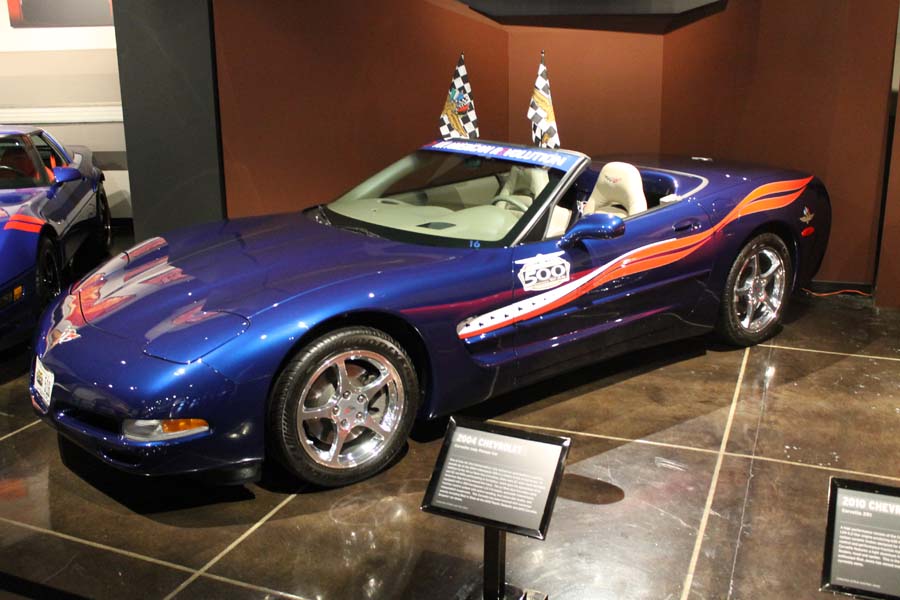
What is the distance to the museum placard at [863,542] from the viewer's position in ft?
6.92

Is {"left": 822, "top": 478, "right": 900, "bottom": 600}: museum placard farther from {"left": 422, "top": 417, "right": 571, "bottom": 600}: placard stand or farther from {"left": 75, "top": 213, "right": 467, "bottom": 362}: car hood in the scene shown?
{"left": 75, "top": 213, "right": 467, "bottom": 362}: car hood

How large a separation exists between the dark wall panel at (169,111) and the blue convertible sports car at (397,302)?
7.72 feet

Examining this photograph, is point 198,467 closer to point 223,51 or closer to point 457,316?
point 457,316

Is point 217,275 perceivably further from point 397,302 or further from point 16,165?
point 16,165

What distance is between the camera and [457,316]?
11.9 feet

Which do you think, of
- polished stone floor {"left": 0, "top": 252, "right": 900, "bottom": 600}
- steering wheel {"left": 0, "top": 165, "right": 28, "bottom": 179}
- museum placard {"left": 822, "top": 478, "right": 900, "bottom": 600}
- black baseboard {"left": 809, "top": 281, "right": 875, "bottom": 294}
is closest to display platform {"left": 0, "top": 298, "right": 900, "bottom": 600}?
polished stone floor {"left": 0, "top": 252, "right": 900, "bottom": 600}

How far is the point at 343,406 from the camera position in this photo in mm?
3371

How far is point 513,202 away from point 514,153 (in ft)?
0.89

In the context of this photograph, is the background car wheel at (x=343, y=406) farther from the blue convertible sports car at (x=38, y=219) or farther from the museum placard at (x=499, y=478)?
the blue convertible sports car at (x=38, y=219)

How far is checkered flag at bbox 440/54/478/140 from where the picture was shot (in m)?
6.43

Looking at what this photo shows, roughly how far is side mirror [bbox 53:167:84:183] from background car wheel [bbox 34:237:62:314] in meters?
0.61

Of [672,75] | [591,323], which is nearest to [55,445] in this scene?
[591,323]

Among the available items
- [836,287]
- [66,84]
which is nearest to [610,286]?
[836,287]

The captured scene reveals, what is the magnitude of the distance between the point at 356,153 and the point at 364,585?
14.6 ft
